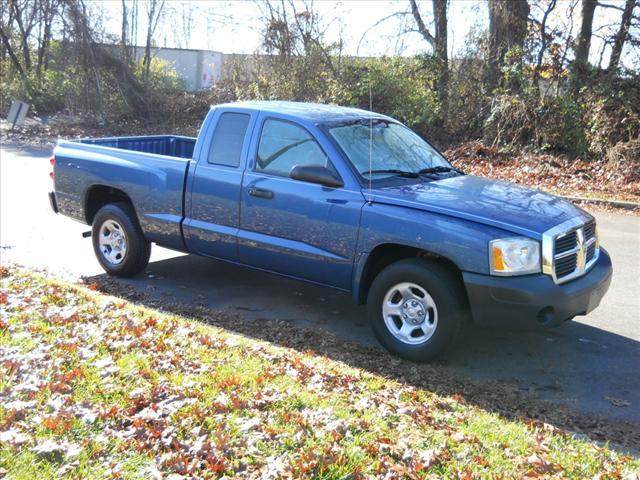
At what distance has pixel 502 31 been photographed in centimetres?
1853

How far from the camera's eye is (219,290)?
7.35 m

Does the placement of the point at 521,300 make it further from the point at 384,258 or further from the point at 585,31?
the point at 585,31

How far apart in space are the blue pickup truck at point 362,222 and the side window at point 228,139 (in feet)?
0.04

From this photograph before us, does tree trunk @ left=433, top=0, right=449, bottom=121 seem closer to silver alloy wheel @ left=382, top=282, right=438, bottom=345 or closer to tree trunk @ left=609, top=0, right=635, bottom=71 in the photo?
tree trunk @ left=609, top=0, right=635, bottom=71

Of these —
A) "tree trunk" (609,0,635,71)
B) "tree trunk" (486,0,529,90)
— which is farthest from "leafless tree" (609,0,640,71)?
"tree trunk" (486,0,529,90)

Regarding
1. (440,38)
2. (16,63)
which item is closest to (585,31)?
(440,38)

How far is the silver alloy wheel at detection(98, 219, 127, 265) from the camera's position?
297 inches

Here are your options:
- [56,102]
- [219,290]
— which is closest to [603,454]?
[219,290]

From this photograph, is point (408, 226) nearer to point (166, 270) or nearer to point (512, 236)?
point (512, 236)

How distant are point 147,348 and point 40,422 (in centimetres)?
131

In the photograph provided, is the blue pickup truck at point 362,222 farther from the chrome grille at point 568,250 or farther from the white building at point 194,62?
the white building at point 194,62

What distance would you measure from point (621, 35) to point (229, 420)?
53.7 feet

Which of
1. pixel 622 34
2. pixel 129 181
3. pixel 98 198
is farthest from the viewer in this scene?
pixel 622 34

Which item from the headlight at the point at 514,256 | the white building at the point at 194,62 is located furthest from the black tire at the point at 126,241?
the white building at the point at 194,62
